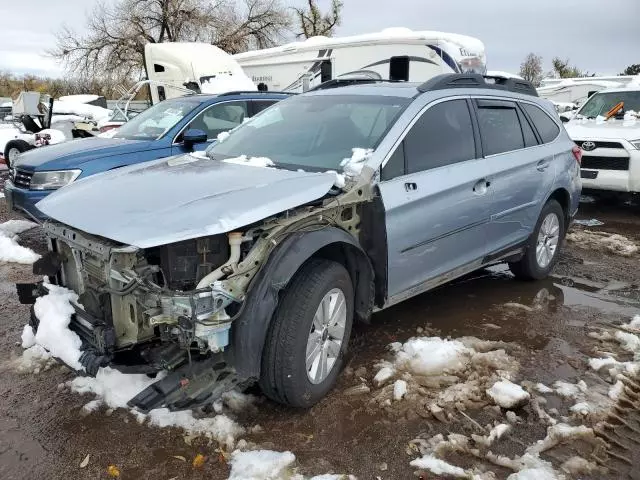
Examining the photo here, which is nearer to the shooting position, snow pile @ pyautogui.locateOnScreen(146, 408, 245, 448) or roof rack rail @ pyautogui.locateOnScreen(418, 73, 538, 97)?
snow pile @ pyautogui.locateOnScreen(146, 408, 245, 448)

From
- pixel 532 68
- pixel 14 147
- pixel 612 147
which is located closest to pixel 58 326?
pixel 612 147

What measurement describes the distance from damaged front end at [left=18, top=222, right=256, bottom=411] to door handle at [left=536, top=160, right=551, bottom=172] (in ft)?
10.6

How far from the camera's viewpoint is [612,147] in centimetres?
857

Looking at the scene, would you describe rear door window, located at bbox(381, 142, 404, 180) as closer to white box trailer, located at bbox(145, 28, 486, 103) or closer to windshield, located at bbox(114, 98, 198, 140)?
windshield, located at bbox(114, 98, 198, 140)

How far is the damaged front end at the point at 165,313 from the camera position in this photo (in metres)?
2.61

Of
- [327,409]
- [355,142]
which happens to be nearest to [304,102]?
[355,142]

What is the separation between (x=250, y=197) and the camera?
2.97 m

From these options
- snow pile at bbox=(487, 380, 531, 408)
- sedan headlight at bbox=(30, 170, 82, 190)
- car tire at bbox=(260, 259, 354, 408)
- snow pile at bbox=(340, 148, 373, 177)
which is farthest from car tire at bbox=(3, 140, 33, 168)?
snow pile at bbox=(487, 380, 531, 408)

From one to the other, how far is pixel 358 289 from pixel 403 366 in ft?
2.07

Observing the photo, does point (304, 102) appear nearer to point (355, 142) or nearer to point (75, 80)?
point (355, 142)

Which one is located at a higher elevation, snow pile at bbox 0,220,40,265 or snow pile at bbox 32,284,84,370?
snow pile at bbox 32,284,84,370

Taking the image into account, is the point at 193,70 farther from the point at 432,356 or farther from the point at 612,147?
the point at 432,356

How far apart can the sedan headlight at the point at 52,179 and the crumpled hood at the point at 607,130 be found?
7134 millimetres

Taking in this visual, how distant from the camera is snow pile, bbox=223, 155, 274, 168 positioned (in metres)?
3.76
